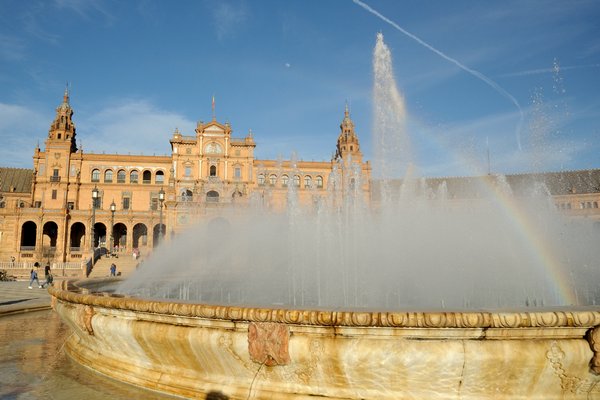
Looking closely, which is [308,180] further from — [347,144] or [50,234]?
[50,234]

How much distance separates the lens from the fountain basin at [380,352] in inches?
145

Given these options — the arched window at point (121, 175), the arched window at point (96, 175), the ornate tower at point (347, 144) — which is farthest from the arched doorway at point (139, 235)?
the ornate tower at point (347, 144)

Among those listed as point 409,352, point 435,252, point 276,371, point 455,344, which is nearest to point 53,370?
point 276,371

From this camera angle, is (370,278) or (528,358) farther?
(370,278)

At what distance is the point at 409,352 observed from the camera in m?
3.80

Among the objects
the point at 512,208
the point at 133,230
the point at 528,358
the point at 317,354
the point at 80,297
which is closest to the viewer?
the point at 528,358

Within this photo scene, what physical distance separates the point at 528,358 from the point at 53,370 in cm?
578

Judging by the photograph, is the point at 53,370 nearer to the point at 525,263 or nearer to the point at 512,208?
the point at 525,263

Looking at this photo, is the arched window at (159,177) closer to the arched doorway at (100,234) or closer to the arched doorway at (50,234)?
the arched doorway at (100,234)

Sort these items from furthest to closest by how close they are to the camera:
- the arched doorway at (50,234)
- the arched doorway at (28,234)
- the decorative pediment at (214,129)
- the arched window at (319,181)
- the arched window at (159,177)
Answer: the arched window at (319,181) < the arched window at (159,177) < the decorative pediment at (214,129) < the arched doorway at (50,234) < the arched doorway at (28,234)

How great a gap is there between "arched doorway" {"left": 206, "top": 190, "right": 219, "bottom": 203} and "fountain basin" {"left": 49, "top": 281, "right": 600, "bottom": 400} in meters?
46.3

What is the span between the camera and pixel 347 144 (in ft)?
214

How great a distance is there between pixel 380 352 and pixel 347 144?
6261 centimetres

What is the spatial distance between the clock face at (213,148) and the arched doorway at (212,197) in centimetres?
537
